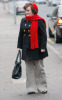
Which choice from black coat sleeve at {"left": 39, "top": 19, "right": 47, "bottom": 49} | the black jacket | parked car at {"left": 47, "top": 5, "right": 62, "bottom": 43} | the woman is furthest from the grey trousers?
parked car at {"left": 47, "top": 5, "right": 62, "bottom": 43}

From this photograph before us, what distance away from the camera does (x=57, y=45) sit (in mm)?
15648

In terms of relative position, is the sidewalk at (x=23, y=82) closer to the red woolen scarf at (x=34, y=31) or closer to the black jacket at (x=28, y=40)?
the black jacket at (x=28, y=40)

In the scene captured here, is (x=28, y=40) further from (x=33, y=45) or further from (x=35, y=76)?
(x=35, y=76)

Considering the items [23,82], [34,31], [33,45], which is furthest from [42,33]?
[23,82]

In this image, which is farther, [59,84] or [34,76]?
[59,84]

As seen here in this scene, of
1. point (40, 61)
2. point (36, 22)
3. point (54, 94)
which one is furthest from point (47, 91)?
point (36, 22)

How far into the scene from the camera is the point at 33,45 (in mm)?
6914

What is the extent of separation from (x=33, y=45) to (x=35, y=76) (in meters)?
0.64

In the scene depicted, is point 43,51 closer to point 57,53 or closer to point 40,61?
point 40,61

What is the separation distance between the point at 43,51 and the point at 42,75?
0.50m

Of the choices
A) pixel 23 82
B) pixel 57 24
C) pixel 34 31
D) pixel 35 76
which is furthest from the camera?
pixel 57 24

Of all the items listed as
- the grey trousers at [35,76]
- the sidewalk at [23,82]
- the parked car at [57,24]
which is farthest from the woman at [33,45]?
the parked car at [57,24]

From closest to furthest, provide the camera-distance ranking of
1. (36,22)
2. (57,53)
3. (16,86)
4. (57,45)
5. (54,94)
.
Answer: (36,22)
(54,94)
(16,86)
(57,53)
(57,45)

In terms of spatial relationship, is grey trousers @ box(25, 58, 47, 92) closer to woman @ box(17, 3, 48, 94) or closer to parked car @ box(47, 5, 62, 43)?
woman @ box(17, 3, 48, 94)
